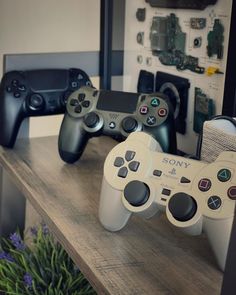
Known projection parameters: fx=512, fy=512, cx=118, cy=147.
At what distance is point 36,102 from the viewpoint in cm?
112

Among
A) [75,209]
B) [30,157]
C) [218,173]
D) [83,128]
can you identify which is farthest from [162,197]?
[30,157]

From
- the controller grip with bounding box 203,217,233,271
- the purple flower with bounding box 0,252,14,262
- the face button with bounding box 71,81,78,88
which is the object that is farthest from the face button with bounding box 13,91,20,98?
the controller grip with bounding box 203,217,233,271

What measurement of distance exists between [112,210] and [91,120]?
26 cm

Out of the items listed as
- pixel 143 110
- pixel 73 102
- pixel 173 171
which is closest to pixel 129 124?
pixel 143 110

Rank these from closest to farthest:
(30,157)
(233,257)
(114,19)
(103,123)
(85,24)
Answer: (233,257) → (103,123) → (30,157) → (114,19) → (85,24)

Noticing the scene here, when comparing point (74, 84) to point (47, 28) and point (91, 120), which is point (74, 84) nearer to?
point (91, 120)

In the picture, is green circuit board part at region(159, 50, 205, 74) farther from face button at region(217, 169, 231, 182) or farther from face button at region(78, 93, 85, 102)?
face button at region(217, 169, 231, 182)

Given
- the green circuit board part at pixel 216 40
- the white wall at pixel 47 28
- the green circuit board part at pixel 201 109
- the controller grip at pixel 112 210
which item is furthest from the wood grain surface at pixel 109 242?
the white wall at pixel 47 28

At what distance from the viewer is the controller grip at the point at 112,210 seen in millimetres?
759

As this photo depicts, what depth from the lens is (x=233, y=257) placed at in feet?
1.52

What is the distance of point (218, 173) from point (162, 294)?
0.17m

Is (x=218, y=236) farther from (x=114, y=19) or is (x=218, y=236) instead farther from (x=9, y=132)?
(x=114, y=19)

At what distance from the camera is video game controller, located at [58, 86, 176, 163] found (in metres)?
0.94

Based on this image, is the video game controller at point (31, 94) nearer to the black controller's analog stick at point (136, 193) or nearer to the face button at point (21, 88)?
the face button at point (21, 88)
